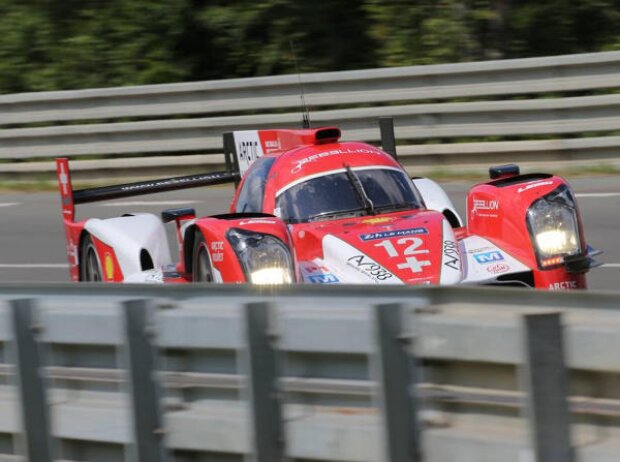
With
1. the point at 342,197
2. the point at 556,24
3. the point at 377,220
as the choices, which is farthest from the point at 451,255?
the point at 556,24

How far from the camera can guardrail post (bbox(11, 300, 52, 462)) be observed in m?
4.45

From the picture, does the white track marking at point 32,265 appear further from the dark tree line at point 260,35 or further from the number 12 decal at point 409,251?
the dark tree line at point 260,35

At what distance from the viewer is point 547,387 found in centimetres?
330

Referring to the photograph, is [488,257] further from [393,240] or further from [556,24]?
[556,24]

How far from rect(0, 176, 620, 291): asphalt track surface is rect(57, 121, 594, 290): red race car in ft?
4.37

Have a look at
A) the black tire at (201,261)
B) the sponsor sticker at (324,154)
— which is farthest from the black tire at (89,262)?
the sponsor sticker at (324,154)

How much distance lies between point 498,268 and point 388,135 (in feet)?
7.19

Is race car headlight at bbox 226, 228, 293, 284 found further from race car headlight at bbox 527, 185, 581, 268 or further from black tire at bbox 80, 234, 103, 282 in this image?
black tire at bbox 80, 234, 103, 282

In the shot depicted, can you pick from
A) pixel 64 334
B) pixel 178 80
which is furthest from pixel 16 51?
pixel 64 334

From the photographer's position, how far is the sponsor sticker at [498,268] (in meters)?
7.39

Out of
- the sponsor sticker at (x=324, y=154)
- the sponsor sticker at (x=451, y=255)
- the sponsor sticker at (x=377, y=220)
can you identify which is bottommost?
the sponsor sticker at (x=451, y=255)

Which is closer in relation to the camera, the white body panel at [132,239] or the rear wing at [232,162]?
the white body panel at [132,239]

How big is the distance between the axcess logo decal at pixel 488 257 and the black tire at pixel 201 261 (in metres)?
1.66

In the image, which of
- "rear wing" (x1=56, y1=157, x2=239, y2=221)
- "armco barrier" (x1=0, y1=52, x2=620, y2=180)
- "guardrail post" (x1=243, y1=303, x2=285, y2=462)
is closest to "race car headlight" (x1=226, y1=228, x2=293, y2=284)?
"rear wing" (x1=56, y1=157, x2=239, y2=221)
